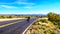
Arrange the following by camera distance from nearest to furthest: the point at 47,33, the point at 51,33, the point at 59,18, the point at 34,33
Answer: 1. the point at 34,33
2. the point at 47,33
3. the point at 51,33
4. the point at 59,18

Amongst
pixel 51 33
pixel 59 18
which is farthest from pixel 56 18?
pixel 51 33

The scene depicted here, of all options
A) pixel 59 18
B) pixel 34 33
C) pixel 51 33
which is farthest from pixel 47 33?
pixel 59 18

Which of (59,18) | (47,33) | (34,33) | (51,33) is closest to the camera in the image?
(34,33)

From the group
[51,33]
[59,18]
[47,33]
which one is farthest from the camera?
[59,18]

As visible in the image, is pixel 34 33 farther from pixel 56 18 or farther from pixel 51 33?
pixel 56 18

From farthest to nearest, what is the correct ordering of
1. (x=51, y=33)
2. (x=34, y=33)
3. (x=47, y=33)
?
1. (x=51, y=33)
2. (x=47, y=33)
3. (x=34, y=33)

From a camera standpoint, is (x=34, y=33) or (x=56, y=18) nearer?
(x=34, y=33)

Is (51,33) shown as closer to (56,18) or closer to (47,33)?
(47,33)

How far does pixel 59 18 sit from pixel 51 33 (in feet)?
105

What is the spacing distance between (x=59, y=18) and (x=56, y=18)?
151cm

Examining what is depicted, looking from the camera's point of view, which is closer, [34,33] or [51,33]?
[34,33]

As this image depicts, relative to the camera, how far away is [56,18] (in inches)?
2391

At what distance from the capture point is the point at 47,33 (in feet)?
87.9

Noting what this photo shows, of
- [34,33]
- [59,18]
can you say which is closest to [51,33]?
[34,33]
